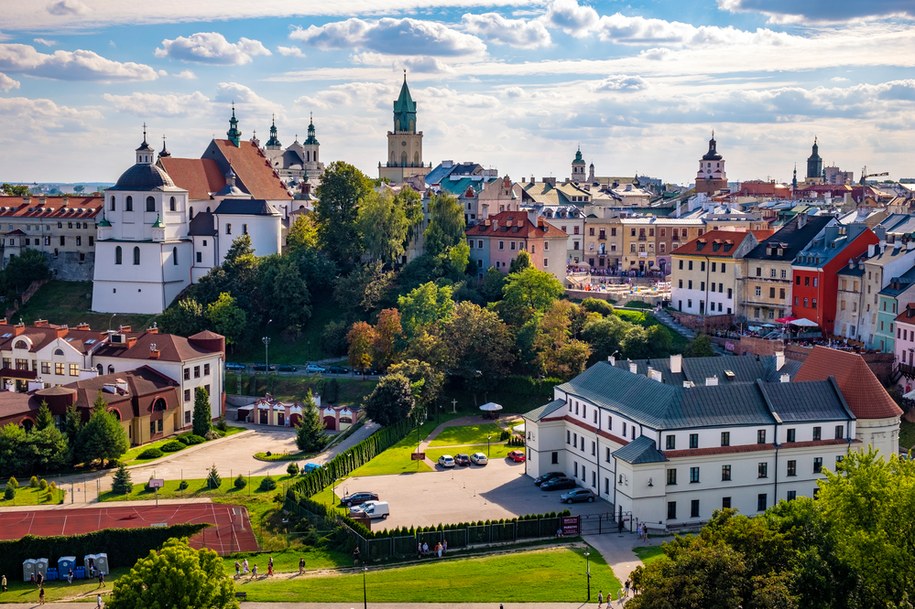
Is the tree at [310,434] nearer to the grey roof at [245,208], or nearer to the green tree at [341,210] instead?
the green tree at [341,210]

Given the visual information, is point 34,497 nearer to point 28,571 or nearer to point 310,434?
point 28,571

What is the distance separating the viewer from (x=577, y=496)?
59.4 m

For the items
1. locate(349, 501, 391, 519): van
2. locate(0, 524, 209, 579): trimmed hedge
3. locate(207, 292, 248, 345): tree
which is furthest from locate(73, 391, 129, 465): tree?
locate(207, 292, 248, 345): tree

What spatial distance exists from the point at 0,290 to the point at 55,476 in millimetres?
47937

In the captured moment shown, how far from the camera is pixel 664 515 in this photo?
55656 millimetres

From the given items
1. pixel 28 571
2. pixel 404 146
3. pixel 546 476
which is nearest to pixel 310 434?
pixel 546 476

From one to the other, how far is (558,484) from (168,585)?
27933 mm

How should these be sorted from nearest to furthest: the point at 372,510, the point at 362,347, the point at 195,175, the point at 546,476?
the point at 372,510
the point at 546,476
the point at 362,347
the point at 195,175

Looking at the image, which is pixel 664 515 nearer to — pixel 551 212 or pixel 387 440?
pixel 387 440

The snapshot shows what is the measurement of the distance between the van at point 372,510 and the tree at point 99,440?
20.4 metres

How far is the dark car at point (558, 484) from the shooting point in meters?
61.8

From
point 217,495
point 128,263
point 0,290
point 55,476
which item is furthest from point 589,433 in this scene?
point 0,290

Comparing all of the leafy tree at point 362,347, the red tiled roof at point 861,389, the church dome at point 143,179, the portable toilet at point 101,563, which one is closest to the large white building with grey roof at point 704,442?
the red tiled roof at point 861,389

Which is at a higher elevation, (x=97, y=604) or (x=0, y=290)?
(x=0, y=290)
